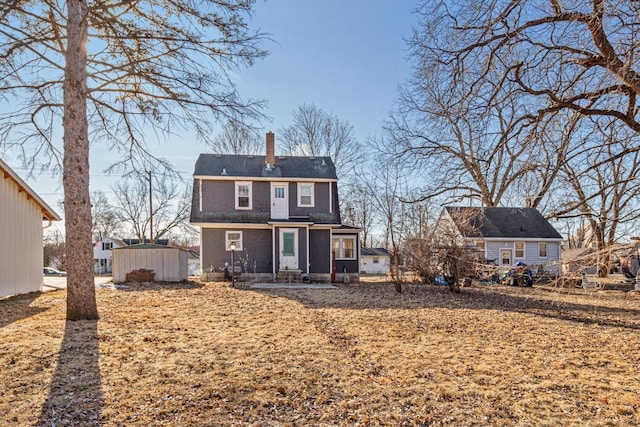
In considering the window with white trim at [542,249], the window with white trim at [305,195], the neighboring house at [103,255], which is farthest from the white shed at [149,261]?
the neighboring house at [103,255]

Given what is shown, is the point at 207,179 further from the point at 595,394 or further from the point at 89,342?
the point at 595,394

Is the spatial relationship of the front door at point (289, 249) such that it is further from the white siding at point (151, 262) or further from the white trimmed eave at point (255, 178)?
the white siding at point (151, 262)

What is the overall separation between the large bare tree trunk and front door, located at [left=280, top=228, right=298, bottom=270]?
12.3 metres

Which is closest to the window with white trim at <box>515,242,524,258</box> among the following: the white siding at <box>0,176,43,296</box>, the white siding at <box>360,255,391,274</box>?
the white siding at <box>360,255,391,274</box>

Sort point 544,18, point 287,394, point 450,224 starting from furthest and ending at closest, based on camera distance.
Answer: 1. point 450,224
2. point 544,18
3. point 287,394

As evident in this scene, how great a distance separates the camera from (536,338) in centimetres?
728

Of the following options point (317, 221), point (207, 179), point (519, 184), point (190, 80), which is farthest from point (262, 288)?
point (519, 184)

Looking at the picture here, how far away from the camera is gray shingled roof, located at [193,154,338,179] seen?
2073 cm

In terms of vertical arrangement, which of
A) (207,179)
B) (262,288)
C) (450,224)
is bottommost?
(262,288)

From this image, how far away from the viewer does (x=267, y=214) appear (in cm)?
2067

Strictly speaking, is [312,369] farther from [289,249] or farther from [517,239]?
[517,239]

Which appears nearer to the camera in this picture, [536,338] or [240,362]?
[240,362]

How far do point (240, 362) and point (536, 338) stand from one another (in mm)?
5314

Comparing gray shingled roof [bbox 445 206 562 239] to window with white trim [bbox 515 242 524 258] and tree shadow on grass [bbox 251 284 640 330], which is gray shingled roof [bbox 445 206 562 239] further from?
tree shadow on grass [bbox 251 284 640 330]
